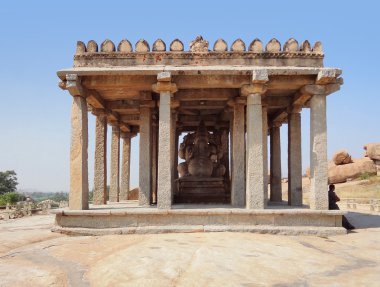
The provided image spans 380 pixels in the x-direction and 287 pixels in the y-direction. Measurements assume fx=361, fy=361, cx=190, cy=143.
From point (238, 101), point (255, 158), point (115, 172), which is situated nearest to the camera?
point (255, 158)

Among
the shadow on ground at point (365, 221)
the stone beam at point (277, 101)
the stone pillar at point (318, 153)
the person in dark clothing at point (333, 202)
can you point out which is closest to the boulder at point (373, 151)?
the shadow on ground at point (365, 221)

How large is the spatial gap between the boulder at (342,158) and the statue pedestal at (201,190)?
28.0 metres

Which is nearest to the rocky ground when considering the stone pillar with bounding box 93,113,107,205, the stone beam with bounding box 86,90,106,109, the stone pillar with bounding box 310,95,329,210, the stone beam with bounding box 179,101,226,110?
the stone pillar with bounding box 310,95,329,210

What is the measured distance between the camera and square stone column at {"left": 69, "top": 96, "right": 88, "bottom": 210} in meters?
10.6

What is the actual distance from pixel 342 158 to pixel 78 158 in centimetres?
3478

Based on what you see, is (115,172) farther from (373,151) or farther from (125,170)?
(373,151)

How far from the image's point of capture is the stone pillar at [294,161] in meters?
13.3

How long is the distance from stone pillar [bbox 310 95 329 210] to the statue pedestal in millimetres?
4842

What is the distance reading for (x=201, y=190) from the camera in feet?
49.7

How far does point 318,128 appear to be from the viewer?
10734 mm

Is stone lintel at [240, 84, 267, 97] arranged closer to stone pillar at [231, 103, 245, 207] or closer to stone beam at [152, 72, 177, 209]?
stone pillar at [231, 103, 245, 207]

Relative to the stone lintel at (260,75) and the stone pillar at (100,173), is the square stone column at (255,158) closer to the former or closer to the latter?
the stone lintel at (260,75)

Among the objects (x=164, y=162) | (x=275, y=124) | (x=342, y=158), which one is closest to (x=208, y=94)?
(x=164, y=162)

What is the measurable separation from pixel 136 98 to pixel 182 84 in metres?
3.60
